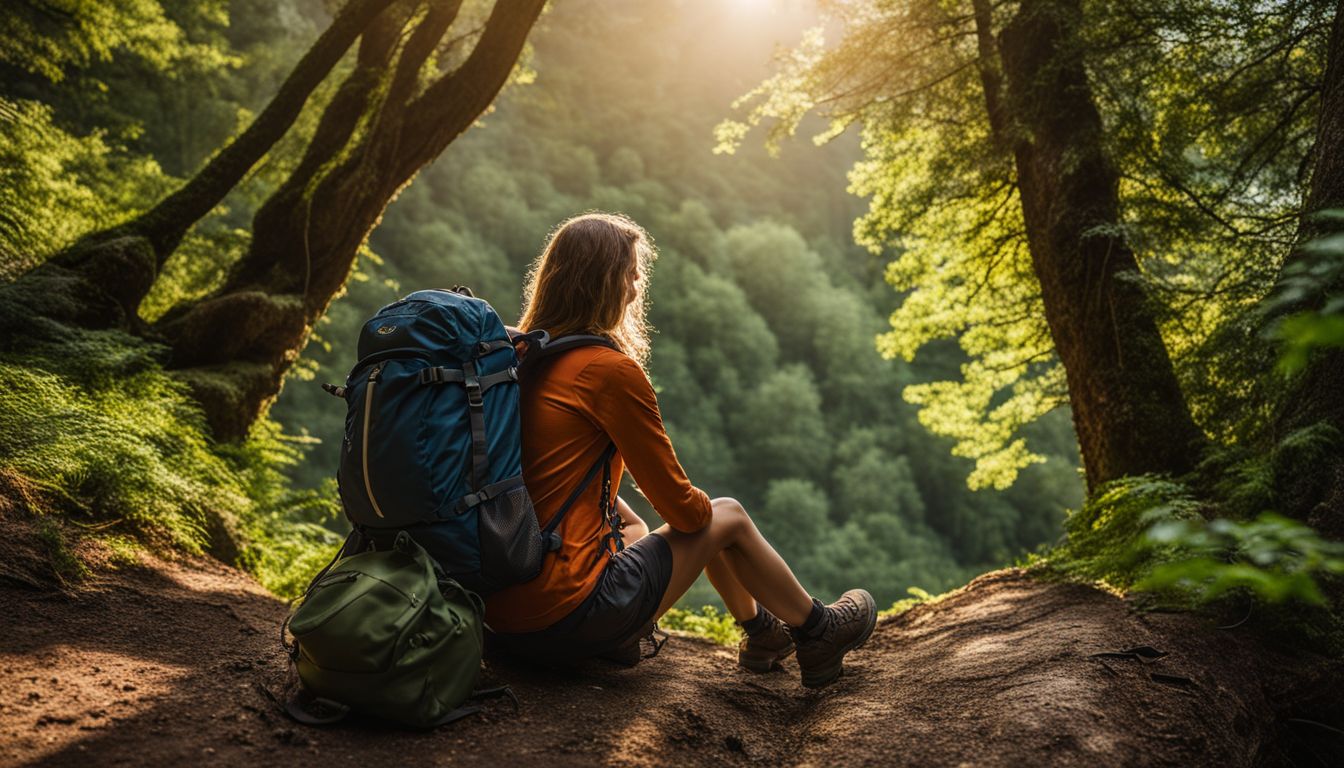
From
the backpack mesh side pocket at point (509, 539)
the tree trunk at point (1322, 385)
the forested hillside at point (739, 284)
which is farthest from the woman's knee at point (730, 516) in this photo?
the forested hillside at point (739, 284)

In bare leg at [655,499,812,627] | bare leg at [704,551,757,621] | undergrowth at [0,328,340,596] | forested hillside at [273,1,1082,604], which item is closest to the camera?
bare leg at [655,499,812,627]

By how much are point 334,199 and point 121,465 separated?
3.32 meters

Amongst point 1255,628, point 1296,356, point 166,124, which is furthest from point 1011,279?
point 166,124

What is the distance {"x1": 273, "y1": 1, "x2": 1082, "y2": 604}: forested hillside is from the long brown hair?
31.9 metres

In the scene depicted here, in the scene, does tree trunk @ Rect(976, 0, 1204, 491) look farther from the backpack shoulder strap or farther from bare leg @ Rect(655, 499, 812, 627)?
the backpack shoulder strap

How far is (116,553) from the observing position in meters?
3.20

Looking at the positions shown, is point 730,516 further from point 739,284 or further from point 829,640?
point 739,284

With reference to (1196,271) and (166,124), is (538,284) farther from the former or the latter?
(166,124)

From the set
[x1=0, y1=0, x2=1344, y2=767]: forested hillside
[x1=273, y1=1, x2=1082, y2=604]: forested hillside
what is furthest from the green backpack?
[x1=273, y1=1, x2=1082, y2=604]: forested hillside

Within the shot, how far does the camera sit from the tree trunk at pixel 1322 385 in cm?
290

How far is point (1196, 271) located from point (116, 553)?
6165mm

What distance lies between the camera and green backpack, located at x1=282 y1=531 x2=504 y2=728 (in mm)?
1959

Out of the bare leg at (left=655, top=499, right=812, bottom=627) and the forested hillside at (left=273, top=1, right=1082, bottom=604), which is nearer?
the bare leg at (left=655, top=499, right=812, bottom=627)

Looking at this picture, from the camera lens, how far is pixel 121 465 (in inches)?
143
